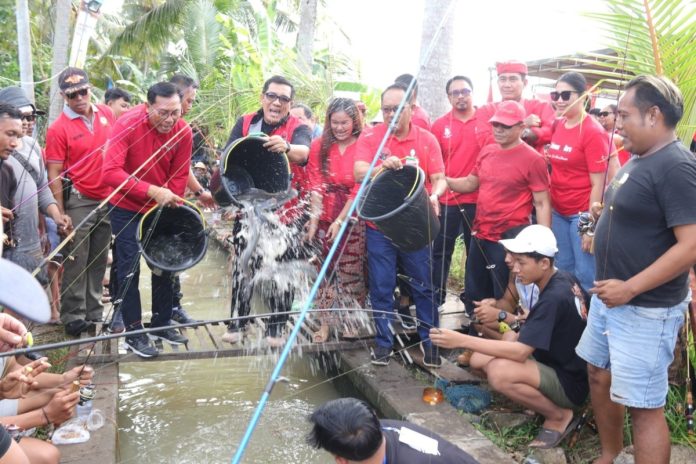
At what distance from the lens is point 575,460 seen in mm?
3410

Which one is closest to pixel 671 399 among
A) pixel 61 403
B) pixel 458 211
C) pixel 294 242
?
pixel 458 211

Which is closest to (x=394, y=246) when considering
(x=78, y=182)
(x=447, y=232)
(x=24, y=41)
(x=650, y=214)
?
(x=447, y=232)

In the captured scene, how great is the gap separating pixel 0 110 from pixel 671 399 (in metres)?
4.49

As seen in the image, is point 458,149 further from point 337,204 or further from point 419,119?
point 337,204

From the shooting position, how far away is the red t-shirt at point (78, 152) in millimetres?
5227

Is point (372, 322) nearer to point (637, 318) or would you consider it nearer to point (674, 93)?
point (637, 318)

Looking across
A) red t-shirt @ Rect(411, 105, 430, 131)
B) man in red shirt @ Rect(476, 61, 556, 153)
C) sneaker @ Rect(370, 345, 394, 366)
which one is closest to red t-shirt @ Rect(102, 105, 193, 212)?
red t-shirt @ Rect(411, 105, 430, 131)

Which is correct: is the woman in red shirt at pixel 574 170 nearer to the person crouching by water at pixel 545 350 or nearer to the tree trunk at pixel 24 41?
the person crouching by water at pixel 545 350

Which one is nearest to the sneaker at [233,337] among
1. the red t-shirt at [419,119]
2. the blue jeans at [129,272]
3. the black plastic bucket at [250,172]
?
the blue jeans at [129,272]

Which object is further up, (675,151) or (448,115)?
(448,115)

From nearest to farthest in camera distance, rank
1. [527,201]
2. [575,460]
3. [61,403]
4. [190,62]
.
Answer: [61,403]
[575,460]
[527,201]
[190,62]

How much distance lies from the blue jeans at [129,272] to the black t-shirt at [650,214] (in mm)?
3173

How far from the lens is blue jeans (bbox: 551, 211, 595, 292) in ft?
14.6

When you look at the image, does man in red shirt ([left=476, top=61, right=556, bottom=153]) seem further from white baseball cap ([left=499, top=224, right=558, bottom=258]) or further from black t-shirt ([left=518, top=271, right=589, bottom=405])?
black t-shirt ([left=518, top=271, right=589, bottom=405])
